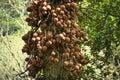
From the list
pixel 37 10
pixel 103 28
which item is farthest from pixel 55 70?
pixel 103 28

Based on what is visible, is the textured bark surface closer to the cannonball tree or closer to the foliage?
the cannonball tree

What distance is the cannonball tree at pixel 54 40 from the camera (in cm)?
280

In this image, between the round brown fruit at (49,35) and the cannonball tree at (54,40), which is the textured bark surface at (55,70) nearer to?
the cannonball tree at (54,40)

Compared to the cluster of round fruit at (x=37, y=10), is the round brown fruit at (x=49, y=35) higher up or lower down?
lower down

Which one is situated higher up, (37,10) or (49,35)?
(37,10)

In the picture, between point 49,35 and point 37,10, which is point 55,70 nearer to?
point 49,35

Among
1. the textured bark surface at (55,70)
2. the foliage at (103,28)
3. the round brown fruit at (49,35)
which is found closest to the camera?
the round brown fruit at (49,35)

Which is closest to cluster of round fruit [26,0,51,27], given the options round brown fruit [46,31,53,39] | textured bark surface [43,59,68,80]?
round brown fruit [46,31,53,39]

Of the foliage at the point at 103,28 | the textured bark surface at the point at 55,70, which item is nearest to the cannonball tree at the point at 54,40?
the textured bark surface at the point at 55,70

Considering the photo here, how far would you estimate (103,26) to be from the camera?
164 inches

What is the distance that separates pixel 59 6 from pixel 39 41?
405 millimetres

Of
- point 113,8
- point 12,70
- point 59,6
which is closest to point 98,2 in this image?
point 113,8

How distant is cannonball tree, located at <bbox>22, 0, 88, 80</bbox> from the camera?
110 inches

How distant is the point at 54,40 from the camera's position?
2773 mm
